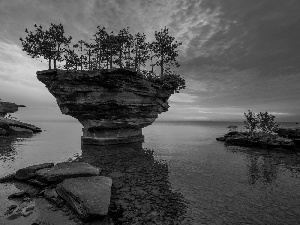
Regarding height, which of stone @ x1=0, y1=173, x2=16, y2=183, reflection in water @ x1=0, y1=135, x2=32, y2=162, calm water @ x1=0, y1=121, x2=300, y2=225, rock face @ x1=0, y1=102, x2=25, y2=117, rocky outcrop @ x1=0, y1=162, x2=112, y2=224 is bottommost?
reflection in water @ x1=0, y1=135, x2=32, y2=162

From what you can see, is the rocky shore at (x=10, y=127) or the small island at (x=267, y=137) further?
the rocky shore at (x=10, y=127)

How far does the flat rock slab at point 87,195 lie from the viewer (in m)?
8.89

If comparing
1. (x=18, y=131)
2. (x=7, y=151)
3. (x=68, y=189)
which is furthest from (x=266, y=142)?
(x=18, y=131)

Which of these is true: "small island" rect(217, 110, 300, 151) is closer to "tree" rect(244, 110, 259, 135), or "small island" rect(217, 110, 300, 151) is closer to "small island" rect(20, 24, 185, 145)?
"tree" rect(244, 110, 259, 135)

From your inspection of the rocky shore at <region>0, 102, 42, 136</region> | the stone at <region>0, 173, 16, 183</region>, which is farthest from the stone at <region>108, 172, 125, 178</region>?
the rocky shore at <region>0, 102, 42, 136</region>

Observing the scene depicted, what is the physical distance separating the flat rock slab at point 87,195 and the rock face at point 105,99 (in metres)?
19.8

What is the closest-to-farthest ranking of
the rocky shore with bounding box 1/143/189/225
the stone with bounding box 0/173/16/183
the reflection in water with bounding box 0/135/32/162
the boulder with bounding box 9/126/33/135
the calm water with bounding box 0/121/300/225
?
the rocky shore with bounding box 1/143/189/225, the calm water with bounding box 0/121/300/225, the stone with bounding box 0/173/16/183, the reflection in water with bounding box 0/135/32/162, the boulder with bounding box 9/126/33/135

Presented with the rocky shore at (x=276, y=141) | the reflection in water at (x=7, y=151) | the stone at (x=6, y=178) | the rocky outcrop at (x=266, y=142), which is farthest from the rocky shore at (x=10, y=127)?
the rocky shore at (x=276, y=141)

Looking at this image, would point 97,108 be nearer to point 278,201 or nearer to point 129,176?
point 129,176

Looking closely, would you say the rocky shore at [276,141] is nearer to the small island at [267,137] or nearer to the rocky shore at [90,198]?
the small island at [267,137]

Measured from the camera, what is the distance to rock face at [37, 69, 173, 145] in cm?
2959

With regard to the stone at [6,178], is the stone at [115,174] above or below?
below

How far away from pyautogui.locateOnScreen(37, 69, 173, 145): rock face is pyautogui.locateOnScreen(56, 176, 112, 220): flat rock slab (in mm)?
19798

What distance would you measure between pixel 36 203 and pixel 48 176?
8.97 feet
